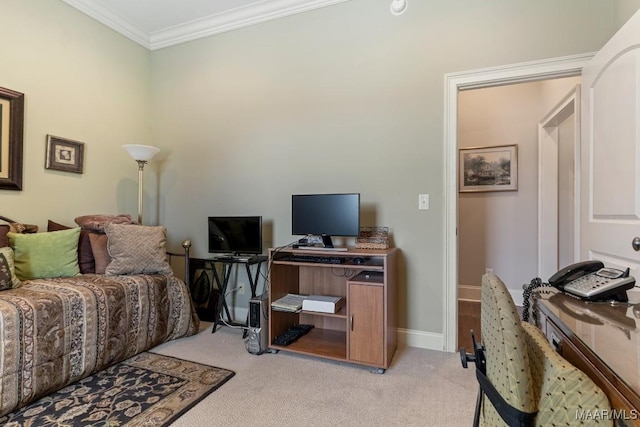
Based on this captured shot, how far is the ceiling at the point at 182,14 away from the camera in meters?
2.77

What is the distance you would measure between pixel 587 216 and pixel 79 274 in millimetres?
3379

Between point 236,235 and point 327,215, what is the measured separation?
83cm

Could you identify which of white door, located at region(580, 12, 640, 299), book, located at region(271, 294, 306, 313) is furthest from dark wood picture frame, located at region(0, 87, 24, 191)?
white door, located at region(580, 12, 640, 299)

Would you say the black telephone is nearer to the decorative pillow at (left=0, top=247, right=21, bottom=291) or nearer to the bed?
the bed

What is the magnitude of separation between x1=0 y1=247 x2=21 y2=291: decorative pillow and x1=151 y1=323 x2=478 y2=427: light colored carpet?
3.16 ft

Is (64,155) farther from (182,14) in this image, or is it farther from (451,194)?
(451,194)

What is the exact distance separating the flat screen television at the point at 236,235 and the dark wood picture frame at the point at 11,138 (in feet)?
4.67

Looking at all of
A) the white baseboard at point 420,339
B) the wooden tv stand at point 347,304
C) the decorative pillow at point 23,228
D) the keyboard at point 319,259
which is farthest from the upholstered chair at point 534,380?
the decorative pillow at point 23,228

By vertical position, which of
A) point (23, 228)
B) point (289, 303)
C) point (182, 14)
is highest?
point (182, 14)

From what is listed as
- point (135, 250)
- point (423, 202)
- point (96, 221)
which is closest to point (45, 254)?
point (96, 221)

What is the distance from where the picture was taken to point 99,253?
2369 millimetres

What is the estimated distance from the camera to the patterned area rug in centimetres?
153

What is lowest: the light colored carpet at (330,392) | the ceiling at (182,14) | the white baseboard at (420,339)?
the light colored carpet at (330,392)

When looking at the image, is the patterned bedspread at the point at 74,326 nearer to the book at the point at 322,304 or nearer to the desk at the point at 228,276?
the desk at the point at 228,276
